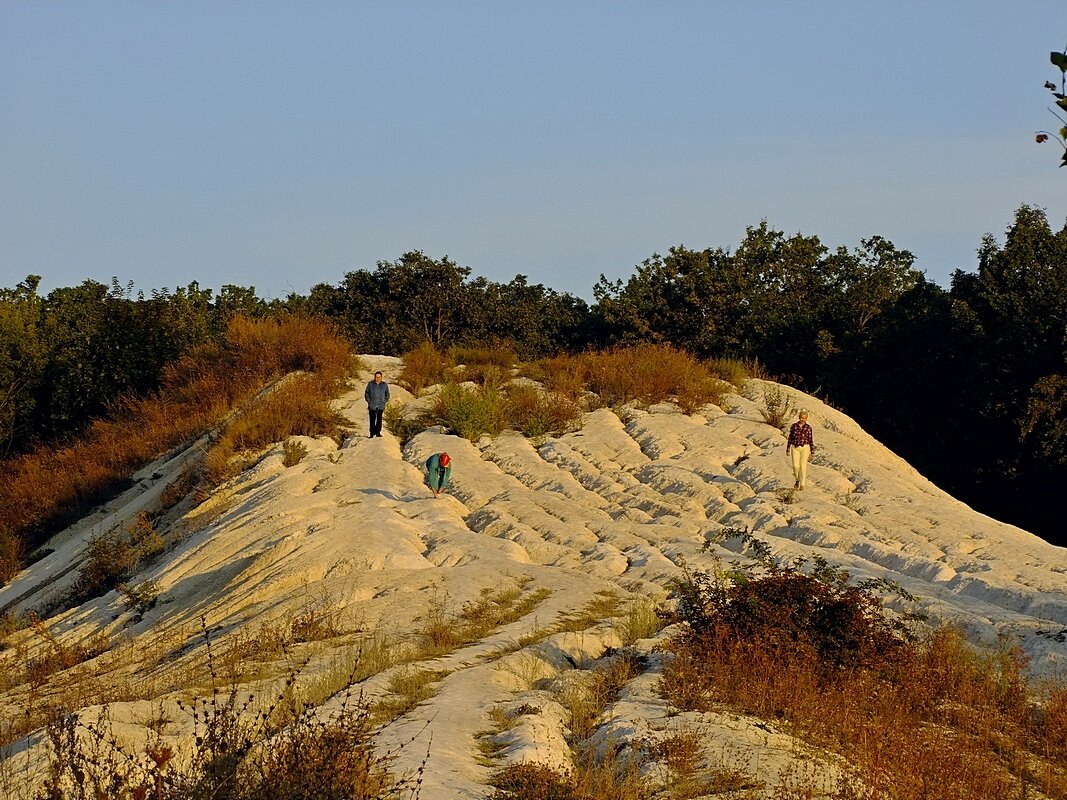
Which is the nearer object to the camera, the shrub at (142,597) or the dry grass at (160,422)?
the shrub at (142,597)

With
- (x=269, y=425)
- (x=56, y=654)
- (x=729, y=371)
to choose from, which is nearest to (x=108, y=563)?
(x=56, y=654)

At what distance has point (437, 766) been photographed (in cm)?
755

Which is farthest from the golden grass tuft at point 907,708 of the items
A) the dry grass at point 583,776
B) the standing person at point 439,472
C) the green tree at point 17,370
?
the green tree at point 17,370

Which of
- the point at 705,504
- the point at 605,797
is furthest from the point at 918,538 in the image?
the point at 605,797

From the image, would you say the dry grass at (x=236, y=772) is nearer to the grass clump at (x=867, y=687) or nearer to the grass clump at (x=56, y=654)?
the grass clump at (x=867, y=687)

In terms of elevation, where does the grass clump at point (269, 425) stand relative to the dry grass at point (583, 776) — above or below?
above

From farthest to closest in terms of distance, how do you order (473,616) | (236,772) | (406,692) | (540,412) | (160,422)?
1. (160,422)
2. (540,412)
3. (473,616)
4. (406,692)
5. (236,772)

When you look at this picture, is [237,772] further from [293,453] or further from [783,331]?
[783,331]

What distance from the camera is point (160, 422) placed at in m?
27.7

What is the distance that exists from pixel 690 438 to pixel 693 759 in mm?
16766

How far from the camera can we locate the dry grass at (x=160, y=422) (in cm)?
2534

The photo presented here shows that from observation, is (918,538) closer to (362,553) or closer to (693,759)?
(362,553)

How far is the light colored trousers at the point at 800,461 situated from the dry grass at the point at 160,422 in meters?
10.4

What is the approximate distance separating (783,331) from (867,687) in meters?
Answer: 28.6
